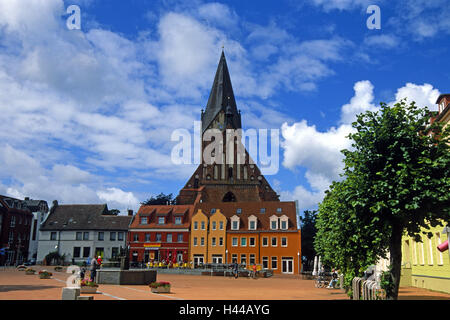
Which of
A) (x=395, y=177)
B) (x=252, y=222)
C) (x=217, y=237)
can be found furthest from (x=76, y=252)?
A: (x=395, y=177)

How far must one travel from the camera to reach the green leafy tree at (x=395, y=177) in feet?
46.3

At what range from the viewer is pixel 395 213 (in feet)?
46.2

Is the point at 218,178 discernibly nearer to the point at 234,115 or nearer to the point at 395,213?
the point at 234,115

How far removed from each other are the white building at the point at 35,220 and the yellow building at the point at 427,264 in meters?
72.4

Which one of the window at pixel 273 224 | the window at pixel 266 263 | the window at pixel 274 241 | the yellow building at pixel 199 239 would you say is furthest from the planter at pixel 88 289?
the window at pixel 273 224

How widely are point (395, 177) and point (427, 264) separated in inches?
668

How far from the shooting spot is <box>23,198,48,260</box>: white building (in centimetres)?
8638

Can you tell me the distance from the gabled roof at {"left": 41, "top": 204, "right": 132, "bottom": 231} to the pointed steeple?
39480mm

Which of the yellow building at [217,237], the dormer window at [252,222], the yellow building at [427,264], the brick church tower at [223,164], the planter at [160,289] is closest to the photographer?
the planter at [160,289]

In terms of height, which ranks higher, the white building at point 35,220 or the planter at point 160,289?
the white building at point 35,220

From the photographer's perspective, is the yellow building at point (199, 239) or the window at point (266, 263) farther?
the yellow building at point (199, 239)

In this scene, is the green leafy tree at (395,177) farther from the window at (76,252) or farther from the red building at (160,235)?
the window at (76,252)
